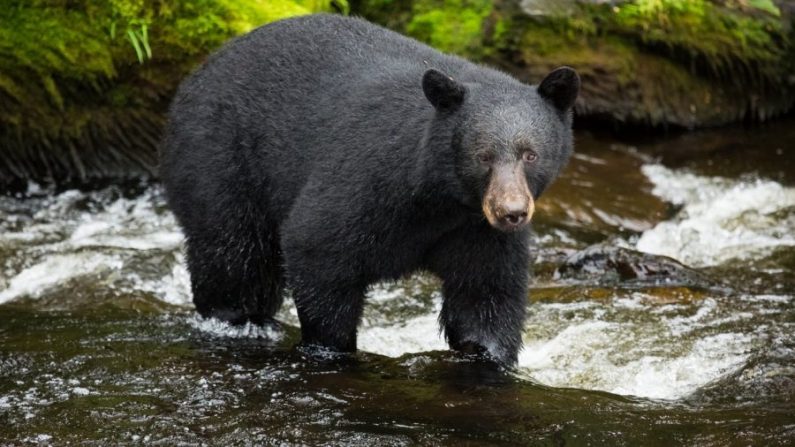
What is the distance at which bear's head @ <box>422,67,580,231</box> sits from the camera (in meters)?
6.31

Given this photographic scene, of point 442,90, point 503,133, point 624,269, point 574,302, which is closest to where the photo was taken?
point 503,133

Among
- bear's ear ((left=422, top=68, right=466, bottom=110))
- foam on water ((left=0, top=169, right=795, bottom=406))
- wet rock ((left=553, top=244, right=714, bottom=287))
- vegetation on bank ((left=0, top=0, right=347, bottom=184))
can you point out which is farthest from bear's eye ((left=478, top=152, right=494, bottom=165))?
vegetation on bank ((left=0, top=0, right=347, bottom=184))

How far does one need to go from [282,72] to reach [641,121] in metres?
6.74

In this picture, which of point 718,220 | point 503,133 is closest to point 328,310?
point 503,133

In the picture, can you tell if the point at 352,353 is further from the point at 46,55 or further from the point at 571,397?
the point at 46,55

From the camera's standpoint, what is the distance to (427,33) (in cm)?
1324

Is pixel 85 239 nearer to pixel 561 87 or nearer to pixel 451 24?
pixel 451 24

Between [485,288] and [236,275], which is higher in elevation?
[485,288]

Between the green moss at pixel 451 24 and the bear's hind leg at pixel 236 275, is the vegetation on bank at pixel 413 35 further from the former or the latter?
the bear's hind leg at pixel 236 275

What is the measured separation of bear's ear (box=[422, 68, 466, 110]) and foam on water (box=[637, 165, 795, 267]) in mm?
4654

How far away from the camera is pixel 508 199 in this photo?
241 inches

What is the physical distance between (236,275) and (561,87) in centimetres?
283

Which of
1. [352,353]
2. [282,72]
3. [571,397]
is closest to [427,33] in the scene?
[282,72]

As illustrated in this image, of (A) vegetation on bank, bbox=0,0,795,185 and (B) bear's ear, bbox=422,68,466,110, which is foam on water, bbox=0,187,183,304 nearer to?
(A) vegetation on bank, bbox=0,0,795,185
